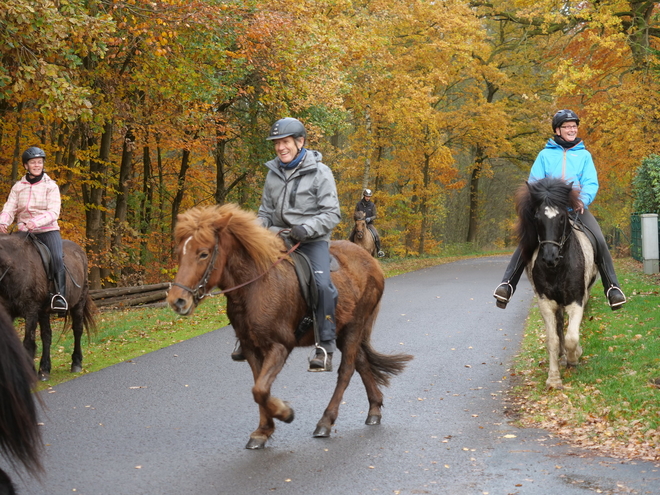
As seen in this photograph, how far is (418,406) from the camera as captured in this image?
8.14 meters

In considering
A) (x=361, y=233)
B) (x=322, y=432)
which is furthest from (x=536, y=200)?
(x=361, y=233)

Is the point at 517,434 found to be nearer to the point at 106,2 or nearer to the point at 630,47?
the point at 106,2

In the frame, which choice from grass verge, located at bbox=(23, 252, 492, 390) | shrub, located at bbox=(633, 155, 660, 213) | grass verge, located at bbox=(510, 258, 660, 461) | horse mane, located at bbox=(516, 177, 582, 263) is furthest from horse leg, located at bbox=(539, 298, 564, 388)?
shrub, located at bbox=(633, 155, 660, 213)

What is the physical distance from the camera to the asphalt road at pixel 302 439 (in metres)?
5.57

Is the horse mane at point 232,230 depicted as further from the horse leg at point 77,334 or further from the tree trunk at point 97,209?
the tree trunk at point 97,209

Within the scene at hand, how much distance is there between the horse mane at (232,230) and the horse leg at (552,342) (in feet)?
12.0

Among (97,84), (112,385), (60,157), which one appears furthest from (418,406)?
(60,157)

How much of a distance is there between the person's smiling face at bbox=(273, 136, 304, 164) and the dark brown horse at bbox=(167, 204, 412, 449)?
656 millimetres

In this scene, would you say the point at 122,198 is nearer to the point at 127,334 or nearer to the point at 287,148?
the point at 127,334

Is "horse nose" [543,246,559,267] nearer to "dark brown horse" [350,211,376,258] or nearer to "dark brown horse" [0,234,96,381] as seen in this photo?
"dark brown horse" [0,234,96,381]

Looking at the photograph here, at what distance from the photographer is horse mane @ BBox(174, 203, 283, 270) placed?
243 inches

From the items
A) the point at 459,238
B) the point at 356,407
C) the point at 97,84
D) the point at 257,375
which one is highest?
the point at 97,84

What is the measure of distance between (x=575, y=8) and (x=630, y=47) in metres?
2.40

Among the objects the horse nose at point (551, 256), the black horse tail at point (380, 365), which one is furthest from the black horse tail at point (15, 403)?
the horse nose at point (551, 256)
